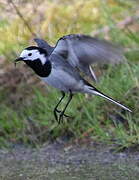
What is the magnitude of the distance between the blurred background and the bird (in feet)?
2.54

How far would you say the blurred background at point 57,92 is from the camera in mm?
5316

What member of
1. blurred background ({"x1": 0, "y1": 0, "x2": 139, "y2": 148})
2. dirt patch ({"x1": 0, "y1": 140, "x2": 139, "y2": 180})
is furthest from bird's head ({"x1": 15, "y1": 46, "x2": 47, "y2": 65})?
blurred background ({"x1": 0, "y1": 0, "x2": 139, "y2": 148})

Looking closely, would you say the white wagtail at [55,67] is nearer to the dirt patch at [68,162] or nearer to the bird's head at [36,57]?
the bird's head at [36,57]

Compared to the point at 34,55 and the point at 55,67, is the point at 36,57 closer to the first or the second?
the point at 34,55

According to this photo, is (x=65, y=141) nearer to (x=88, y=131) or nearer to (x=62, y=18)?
(x=88, y=131)

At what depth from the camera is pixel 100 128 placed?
518 centimetres

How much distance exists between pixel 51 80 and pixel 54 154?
99 centimetres

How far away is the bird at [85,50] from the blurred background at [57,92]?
0.78 m

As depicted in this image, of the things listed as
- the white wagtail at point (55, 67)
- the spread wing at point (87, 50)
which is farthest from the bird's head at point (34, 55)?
the spread wing at point (87, 50)

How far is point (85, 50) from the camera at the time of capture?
4.34m

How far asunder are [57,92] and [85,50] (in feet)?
4.57

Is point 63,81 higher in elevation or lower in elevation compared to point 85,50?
lower

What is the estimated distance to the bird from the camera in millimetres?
4180

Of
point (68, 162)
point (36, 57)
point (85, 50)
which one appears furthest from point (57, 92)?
point (85, 50)
